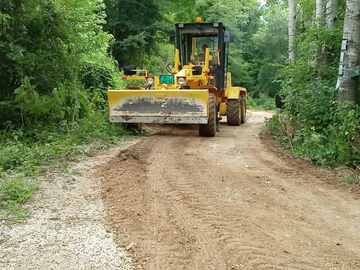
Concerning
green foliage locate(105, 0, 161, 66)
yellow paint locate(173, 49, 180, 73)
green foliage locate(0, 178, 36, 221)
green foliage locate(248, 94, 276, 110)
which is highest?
green foliage locate(105, 0, 161, 66)

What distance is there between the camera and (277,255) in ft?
14.5

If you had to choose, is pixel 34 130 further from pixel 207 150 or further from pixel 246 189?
pixel 246 189

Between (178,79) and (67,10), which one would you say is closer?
(67,10)

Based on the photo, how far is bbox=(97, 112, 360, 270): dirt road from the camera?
442cm

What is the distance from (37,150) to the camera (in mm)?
8938

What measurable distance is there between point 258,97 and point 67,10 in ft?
102

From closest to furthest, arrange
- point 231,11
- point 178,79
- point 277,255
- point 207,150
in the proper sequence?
point 277,255, point 207,150, point 178,79, point 231,11

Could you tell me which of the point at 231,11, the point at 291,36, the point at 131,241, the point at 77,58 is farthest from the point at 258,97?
the point at 131,241

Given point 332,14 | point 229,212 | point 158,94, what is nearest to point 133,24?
point 158,94

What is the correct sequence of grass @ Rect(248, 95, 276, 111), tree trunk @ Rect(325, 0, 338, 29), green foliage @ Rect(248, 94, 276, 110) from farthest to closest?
grass @ Rect(248, 95, 276, 111) → green foliage @ Rect(248, 94, 276, 110) → tree trunk @ Rect(325, 0, 338, 29)

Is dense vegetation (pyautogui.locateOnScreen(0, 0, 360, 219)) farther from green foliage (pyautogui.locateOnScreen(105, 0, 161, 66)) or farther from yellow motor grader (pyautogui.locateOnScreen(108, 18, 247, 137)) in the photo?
green foliage (pyautogui.locateOnScreen(105, 0, 161, 66))

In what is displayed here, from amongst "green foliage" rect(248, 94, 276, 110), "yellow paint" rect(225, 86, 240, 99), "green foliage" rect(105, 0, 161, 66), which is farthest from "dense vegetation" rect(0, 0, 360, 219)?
"green foliage" rect(248, 94, 276, 110)

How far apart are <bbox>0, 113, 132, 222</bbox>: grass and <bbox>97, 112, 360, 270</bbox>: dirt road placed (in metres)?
0.96

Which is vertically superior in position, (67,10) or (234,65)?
(67,10)
